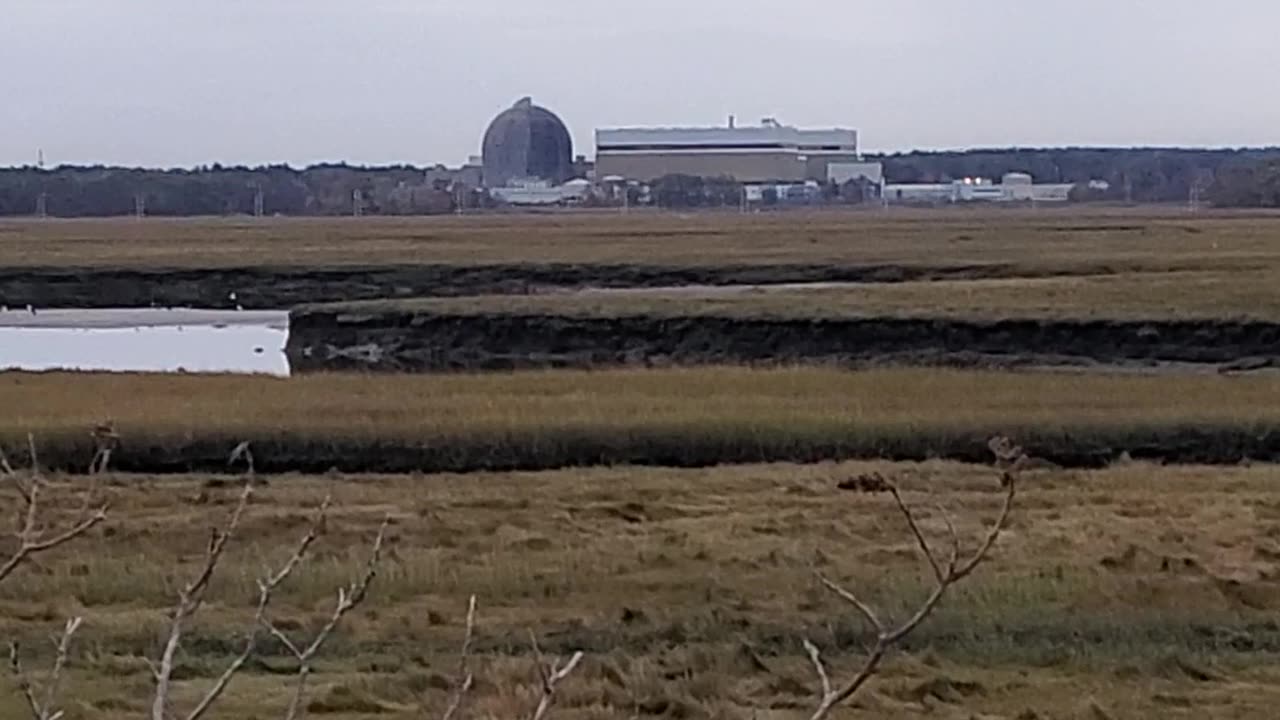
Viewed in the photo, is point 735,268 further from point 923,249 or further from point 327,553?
point 327,553

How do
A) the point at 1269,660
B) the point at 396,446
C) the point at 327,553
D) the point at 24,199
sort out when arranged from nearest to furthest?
the point at 1269,660 → the point at 327,553 → the point at 396,446 → the point at 24,199

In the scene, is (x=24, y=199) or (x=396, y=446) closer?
(x=396, y=446)

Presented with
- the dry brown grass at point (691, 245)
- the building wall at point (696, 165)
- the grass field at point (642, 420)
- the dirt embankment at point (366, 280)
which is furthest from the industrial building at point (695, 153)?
the grass field at point (642, 420)

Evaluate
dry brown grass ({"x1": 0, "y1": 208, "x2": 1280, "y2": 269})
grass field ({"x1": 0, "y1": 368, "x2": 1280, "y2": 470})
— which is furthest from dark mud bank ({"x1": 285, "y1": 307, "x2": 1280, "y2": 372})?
dry brown grass ({"x1": 0, "y1": 208, "x2": 1280, "y2": 269})

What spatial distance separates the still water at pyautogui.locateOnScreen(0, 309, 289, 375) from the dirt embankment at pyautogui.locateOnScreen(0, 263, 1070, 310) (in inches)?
73.5

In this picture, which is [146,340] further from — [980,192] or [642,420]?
[980,192]

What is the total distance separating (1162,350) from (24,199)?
134 m

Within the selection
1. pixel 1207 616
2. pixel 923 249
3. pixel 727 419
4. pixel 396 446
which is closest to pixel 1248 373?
pixel 727 419

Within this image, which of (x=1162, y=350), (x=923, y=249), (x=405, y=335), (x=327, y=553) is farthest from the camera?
(x=923, y=249)

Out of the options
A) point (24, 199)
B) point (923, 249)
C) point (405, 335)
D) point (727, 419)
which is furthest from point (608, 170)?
point (727, 419)

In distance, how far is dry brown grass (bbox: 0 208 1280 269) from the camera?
59125 mm

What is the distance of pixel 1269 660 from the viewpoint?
12836mm

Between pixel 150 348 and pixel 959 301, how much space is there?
15.9 m

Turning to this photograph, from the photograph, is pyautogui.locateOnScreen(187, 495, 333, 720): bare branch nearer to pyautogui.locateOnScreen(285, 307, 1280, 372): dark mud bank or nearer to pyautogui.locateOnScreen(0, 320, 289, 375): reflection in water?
pyautogui.locateOnScreen(285, 307, 1280, 372): dark mud bank
